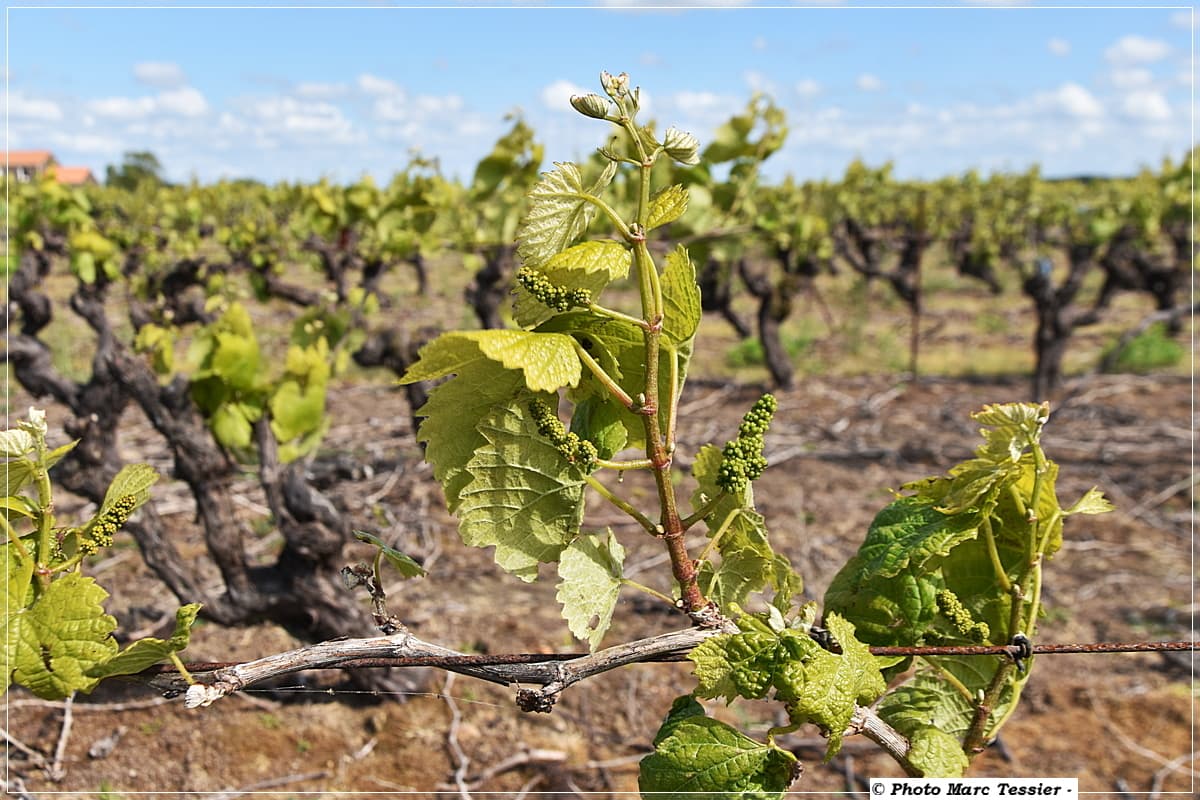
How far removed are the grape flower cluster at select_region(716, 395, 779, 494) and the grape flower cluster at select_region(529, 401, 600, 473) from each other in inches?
6.5

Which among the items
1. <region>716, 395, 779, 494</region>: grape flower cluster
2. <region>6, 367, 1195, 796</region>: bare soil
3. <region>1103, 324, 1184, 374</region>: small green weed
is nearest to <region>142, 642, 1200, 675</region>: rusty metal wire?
<region>716, 395, 779, 494</region>: grape flower cluster

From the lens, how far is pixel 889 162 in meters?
16.0

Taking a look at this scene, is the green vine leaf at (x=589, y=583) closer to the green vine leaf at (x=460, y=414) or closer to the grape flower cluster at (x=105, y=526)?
the green vine leaf at (x=460, y=414)

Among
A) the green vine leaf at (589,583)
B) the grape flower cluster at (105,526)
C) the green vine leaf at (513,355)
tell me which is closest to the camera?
the green vine leaf at (513,355)

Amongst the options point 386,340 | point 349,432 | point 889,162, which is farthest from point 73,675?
point 889,162

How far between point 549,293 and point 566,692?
3.58 meters

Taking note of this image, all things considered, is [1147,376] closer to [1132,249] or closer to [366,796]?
[1132,249]

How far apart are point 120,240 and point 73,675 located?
1103cm

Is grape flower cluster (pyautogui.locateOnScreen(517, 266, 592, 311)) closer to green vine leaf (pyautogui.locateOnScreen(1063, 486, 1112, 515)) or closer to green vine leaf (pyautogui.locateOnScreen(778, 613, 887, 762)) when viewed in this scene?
green vine leaf (pyautogui.locateOnScreen(778, 613, 887, 762))

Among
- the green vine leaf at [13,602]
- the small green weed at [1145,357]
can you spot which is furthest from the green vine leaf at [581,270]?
the small green weed at [1145,357]

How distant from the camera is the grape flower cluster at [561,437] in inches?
42.8

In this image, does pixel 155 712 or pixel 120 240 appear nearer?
pixel 155 712

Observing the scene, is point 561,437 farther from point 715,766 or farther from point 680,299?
point 715,766

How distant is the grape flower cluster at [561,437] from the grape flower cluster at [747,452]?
0.17 meters
